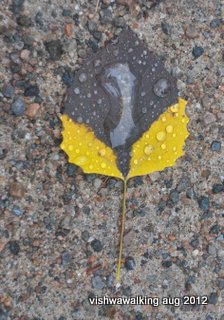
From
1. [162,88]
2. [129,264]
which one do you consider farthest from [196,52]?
[129,264]

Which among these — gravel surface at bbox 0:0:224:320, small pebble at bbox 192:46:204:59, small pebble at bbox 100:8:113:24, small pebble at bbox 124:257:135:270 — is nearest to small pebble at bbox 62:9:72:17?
gravel surface at bbox 0:0:224:320

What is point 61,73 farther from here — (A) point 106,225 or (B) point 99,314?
(B) point 99,314

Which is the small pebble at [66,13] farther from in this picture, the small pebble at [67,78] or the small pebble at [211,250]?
the small pebble at [211,250]

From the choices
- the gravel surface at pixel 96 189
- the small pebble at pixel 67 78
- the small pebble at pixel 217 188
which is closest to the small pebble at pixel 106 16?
the gravel surface at pixel 96 189

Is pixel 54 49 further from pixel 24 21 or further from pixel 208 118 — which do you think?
pixel 208 118

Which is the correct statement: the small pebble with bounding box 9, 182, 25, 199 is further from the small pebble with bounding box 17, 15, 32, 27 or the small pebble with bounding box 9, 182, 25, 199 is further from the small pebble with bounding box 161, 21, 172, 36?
the small pebble with bounding box 161, 21, 172, 36
